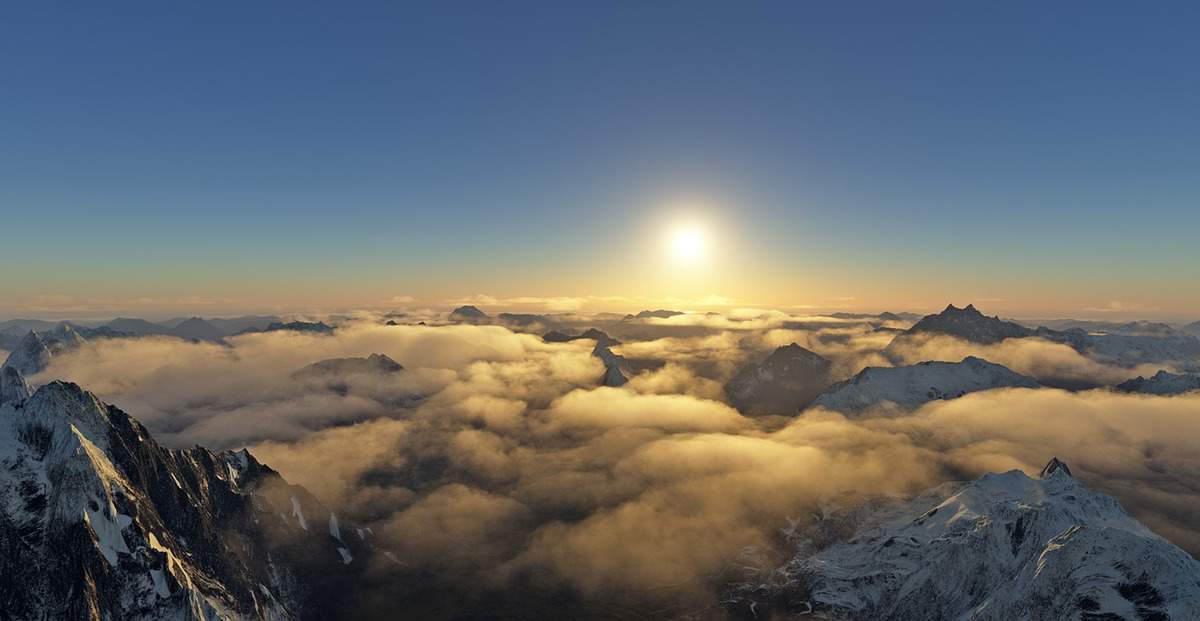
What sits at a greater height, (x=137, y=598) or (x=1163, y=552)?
(x=1163, y=552)

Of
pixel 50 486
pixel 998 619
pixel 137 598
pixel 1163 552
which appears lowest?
pixel 998 619

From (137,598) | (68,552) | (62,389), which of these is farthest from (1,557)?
(62,389)

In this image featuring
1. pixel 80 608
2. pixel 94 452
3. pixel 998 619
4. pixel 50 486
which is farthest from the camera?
pixel 998 619

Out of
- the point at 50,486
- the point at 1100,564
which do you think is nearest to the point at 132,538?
the point at 50,486

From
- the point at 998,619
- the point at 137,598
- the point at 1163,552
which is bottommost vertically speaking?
the point at 998,619

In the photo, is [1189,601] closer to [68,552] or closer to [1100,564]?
[1100,564]

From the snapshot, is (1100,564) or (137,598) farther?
(1100,564)

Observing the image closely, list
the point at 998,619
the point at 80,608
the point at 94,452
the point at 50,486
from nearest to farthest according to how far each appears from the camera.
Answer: the point at 80,608 < the point at 50,486 < the point at 94,452 < the point at 998,619

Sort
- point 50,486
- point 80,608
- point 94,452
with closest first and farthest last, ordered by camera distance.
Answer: point 80,608 < point 50,486 < point 94,452

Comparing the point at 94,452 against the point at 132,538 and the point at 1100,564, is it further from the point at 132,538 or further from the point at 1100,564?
the point at 1100,564
